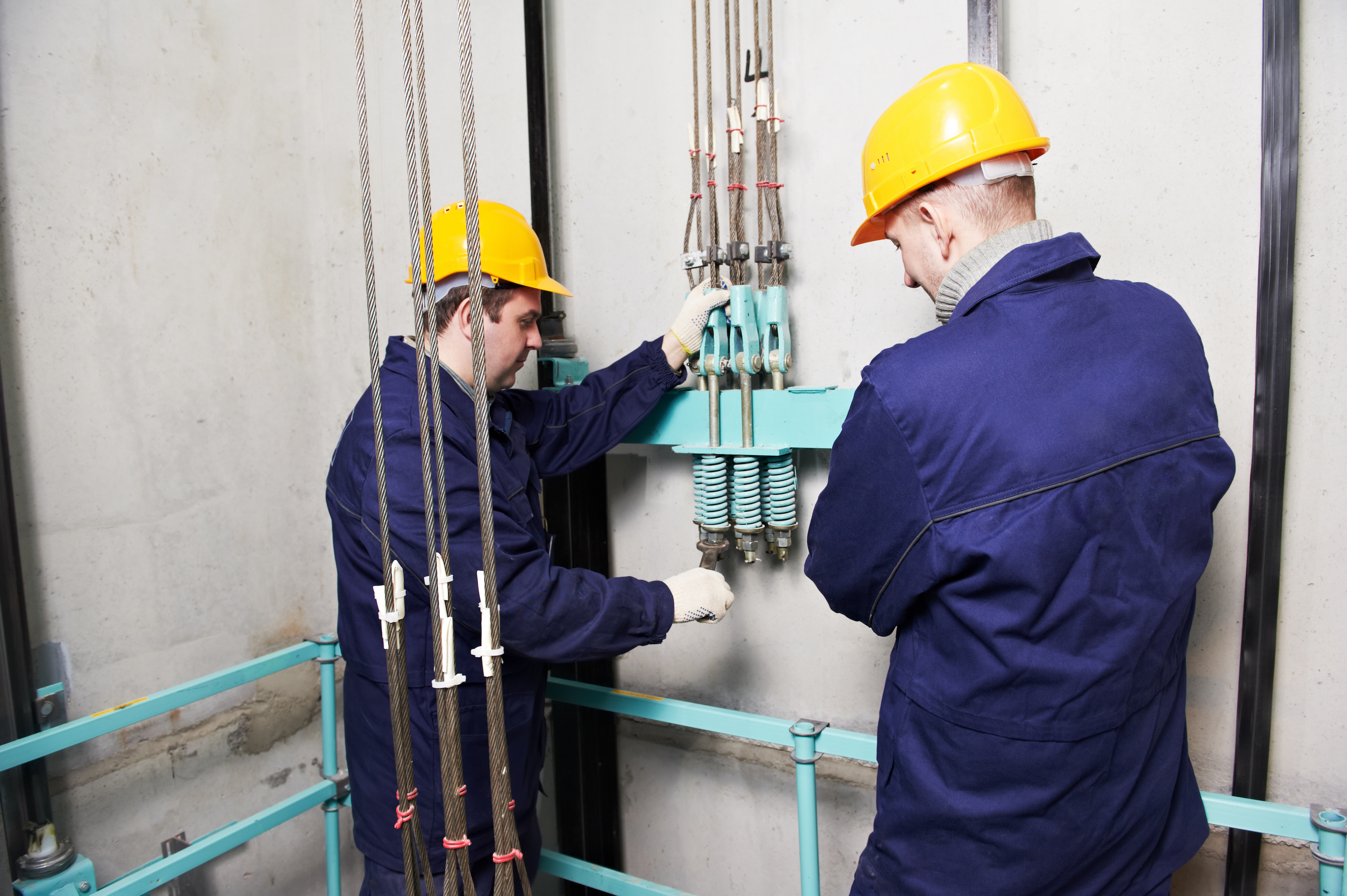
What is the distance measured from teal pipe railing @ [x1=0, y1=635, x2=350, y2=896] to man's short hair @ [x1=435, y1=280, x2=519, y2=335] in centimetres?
75

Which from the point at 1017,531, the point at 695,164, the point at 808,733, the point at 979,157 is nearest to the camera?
the point at 1017,531

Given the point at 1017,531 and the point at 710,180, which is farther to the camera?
the point at 710,180

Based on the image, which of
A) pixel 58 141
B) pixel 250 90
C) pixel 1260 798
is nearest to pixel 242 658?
pixel 58 141

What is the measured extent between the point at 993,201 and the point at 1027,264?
4.4 inches

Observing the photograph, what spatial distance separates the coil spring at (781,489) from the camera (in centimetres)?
135

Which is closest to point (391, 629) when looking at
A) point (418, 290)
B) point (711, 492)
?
point (418, 290)

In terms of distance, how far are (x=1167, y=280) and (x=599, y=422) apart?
3.06 ft

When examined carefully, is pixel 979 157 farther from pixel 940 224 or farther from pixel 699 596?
pixel 699 596

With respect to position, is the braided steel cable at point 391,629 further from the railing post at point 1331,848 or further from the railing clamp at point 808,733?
the railing post at point 1331,848

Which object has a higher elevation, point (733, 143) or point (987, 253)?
point (733, 143)

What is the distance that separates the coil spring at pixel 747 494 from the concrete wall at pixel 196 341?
73cm

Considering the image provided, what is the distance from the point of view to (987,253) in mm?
832

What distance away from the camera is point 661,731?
1690 mm

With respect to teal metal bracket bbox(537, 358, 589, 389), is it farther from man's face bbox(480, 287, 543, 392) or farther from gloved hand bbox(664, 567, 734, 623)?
gloved hand bbox(664, 567, 734, 623)
